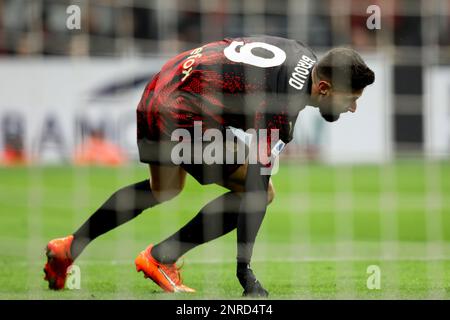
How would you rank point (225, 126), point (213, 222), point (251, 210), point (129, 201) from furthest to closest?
point (129, 201) < point (213, 222) < point (225, 126) < point (251, 210)

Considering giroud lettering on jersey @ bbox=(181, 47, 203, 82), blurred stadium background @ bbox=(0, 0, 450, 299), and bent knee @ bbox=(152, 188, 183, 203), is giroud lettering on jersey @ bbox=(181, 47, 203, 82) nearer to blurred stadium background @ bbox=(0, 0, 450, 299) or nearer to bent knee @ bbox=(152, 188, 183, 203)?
bent knee @ bbox=(152, 188, 183, 203)

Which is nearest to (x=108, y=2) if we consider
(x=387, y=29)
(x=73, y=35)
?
(x=73, y=35)

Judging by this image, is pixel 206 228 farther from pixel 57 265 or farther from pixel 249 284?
pixel 57 265

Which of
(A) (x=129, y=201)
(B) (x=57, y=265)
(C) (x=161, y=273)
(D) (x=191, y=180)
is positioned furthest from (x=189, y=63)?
(D) (x=191, y=180)

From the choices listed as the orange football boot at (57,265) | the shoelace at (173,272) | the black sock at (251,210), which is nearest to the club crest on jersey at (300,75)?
the black sock at (251,210)

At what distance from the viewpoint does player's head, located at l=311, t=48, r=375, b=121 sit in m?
4.38

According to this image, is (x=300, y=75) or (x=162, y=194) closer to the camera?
(x=300, y=75)

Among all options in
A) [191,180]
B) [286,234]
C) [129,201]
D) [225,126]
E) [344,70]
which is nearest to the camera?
[344,70]

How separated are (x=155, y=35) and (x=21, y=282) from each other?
377 inches

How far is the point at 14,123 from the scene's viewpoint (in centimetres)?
1300

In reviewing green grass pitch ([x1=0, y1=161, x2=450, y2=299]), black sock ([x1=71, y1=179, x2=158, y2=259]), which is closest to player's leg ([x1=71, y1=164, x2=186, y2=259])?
black sock ([x1=71, y1=179, x2=158, y2=259])

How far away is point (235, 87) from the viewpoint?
4570 millimetres

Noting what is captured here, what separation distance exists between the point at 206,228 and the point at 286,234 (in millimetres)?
3778
